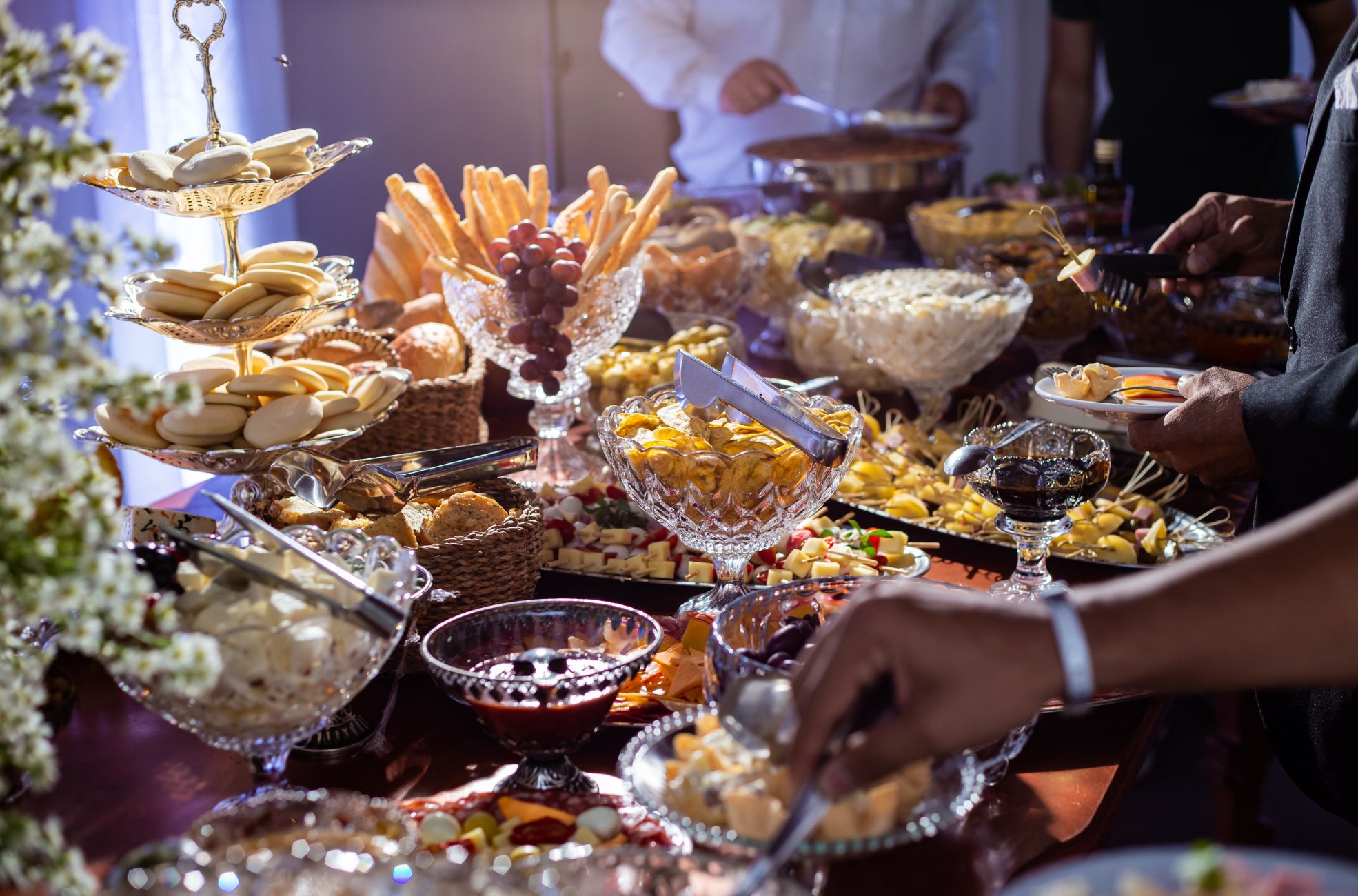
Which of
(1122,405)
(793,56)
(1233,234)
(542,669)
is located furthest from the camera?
(793,56)

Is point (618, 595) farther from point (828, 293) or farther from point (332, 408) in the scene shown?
point (828, 293)

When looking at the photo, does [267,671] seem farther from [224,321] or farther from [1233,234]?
[1233,234]

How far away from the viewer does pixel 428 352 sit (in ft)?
5.63

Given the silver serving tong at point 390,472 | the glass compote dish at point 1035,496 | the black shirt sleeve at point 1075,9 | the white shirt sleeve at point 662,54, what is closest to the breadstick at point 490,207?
the silver serving tong at point 390,472

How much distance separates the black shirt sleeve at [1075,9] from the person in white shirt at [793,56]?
0.90 feet

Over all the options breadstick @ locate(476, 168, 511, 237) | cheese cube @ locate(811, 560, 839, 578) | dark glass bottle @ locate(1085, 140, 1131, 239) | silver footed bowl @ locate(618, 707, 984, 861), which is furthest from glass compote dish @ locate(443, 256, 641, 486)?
dark glass bottle @ locate(1085, 140, 1131, 239)

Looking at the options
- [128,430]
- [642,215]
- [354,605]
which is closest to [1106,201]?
[642,215]

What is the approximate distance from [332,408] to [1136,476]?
3.31 feet

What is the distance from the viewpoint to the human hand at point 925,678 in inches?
26.1

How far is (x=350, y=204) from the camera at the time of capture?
4.69m

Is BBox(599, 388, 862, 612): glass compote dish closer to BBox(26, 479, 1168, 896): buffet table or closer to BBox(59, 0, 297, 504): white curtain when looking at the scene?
BBox(26, 479, 1168, 896): buffet table

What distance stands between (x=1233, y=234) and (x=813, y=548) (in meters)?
0.69

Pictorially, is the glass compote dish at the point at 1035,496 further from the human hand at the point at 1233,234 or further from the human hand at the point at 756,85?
the human hand at the point at 756,85

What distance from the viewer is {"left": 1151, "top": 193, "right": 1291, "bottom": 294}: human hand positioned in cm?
152
